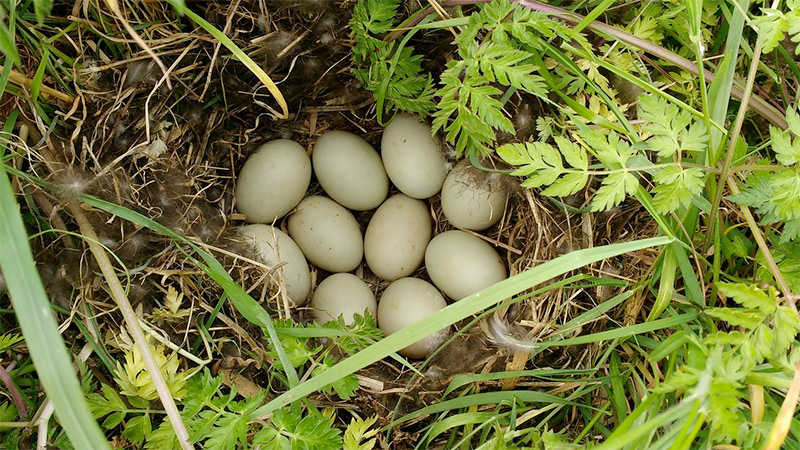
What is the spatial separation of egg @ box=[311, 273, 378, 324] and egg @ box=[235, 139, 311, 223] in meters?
0.19

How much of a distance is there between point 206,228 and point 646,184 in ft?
2.86

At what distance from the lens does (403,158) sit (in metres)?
1.49

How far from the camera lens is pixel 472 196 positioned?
145cm

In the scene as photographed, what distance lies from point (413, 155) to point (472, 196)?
0.52ft

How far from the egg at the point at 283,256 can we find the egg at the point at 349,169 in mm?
165

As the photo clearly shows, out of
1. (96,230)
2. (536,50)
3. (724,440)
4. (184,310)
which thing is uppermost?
(536,50)

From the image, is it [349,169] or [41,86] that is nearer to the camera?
[41,86]

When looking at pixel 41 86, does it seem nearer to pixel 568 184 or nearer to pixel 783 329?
pixel 568 184

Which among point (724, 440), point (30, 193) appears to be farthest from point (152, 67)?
point (724, 440)

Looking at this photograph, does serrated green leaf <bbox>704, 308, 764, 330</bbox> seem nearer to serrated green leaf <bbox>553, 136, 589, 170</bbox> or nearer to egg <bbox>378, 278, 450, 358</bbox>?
serrated green leaf <bbox>553, 136, 589, 170</bbox>

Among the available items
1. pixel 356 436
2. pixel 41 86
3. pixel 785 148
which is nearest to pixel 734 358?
pixel 785 148

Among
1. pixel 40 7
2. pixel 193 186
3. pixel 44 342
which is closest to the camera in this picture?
pixel 40 7

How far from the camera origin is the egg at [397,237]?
153 cm

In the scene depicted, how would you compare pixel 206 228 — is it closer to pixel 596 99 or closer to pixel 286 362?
pixel 286 362
